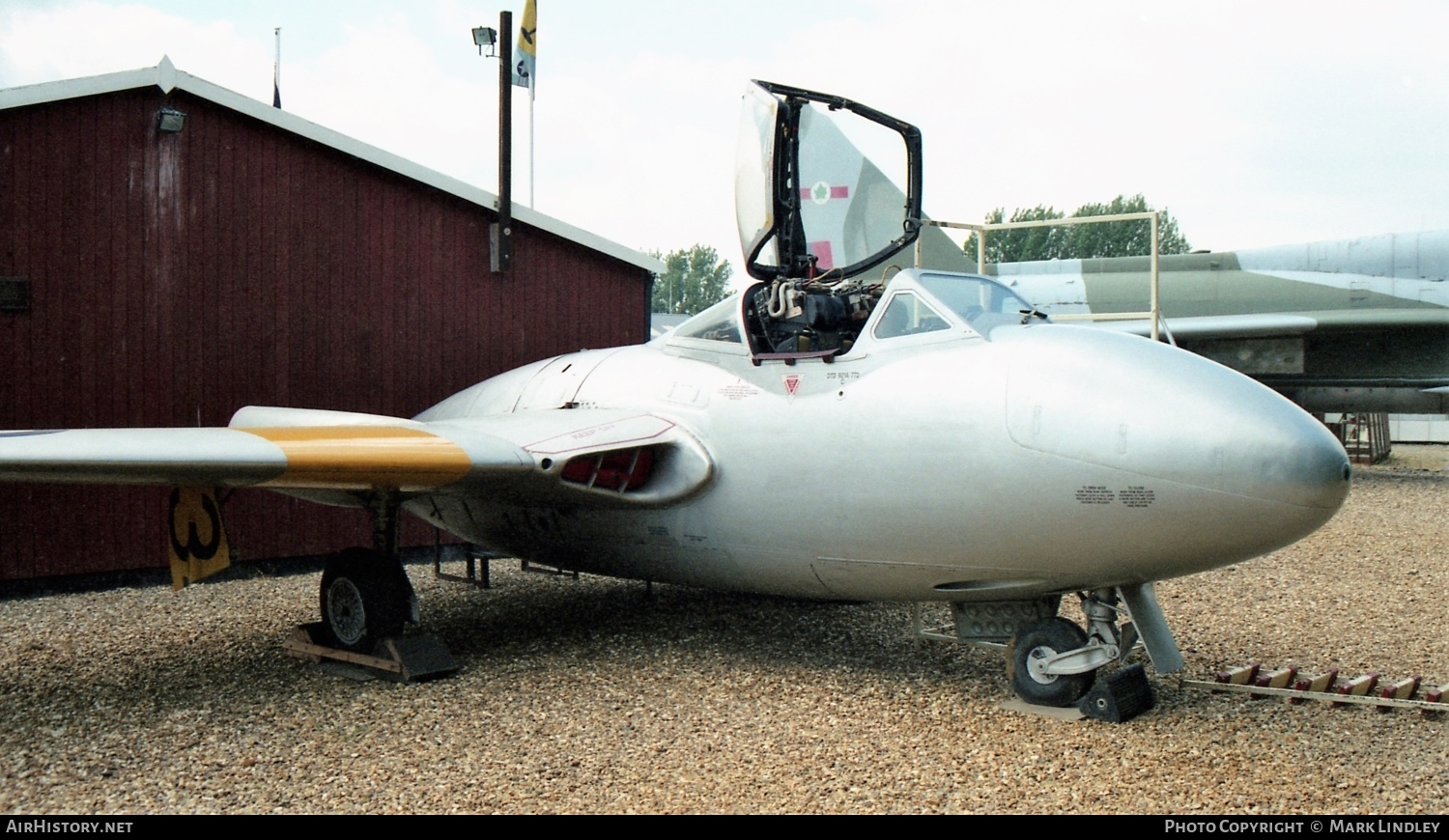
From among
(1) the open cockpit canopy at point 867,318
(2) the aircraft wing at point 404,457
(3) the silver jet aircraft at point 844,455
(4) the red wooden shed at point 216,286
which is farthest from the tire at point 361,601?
(4) the red wooden shed at point 216,286

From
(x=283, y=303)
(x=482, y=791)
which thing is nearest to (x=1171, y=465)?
(x=482, y=791)

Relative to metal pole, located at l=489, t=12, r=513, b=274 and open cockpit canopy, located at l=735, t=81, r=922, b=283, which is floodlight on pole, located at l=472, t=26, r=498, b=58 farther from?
open cockpit canopy, located at l=735, t=81, r=922, b=283

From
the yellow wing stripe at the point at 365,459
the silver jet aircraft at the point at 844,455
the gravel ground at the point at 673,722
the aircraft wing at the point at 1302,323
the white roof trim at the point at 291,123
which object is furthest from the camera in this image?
the aircraft wing at the point at 1302,323

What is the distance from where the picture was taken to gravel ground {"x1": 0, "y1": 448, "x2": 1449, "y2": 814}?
14.8 feet

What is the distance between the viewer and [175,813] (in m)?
4.32

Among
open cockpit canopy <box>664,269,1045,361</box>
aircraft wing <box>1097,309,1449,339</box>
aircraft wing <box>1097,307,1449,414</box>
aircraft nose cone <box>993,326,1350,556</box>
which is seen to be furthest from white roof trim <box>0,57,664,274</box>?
aircraft wing <box>1097,307,1449,414</box>

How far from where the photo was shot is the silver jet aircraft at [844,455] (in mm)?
4988

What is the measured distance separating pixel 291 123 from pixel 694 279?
67.6 m

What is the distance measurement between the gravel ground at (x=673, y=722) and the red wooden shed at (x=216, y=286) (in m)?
1.37

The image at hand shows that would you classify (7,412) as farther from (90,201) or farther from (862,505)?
(862,505)

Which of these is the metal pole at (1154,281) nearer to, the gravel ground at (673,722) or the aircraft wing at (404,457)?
the gravel ground at (673,722)

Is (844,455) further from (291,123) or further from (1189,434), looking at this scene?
(291,123)

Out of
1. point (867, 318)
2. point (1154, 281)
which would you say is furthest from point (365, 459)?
point (1154, 281)
